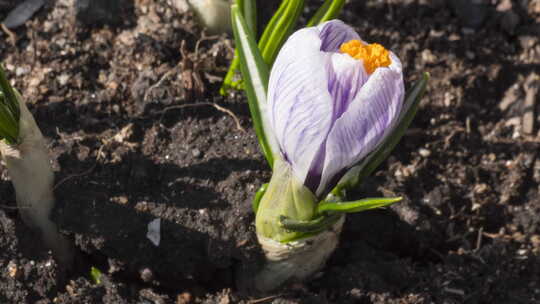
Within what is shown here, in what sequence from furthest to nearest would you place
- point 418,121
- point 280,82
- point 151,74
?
point 418,121 < point 151,74 < point 280,82

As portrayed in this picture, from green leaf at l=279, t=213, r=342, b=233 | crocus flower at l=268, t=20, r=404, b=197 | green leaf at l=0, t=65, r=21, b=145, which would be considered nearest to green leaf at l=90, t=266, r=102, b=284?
green leaf at l=0, t=65, r=21, b=145

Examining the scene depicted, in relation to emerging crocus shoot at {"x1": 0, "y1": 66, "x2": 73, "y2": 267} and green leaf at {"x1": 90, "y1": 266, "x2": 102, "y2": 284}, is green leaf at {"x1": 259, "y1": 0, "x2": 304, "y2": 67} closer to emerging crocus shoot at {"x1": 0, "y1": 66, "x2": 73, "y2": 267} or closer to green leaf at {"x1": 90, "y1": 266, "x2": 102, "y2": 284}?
emerging crocus shoot at {"x1": 0, "y1": 66, "x2": 73, "y2": 267}

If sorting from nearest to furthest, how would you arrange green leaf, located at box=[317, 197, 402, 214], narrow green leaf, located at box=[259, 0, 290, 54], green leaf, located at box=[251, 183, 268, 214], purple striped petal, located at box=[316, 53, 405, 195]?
purple striped petal, located at box=[316, 53, 405, 195]
green leaf, located at box=[317, 197, 402, 214]
green leaf, located at box=[251, 183, 268, 214]
narrow green leaf, located at box=[259, 0, 290, 54]

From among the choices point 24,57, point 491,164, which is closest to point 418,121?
point 491,164

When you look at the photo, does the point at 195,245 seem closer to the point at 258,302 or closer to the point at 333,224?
the point at 258,302

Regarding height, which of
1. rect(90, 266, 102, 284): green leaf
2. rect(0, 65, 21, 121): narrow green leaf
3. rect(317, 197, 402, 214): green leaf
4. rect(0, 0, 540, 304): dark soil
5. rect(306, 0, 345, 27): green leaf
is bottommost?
rect(90, 266, 102, 284): green leaf

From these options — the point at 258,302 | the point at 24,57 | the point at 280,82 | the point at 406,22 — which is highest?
the point at 280,82

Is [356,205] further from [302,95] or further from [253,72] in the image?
[253,72]
